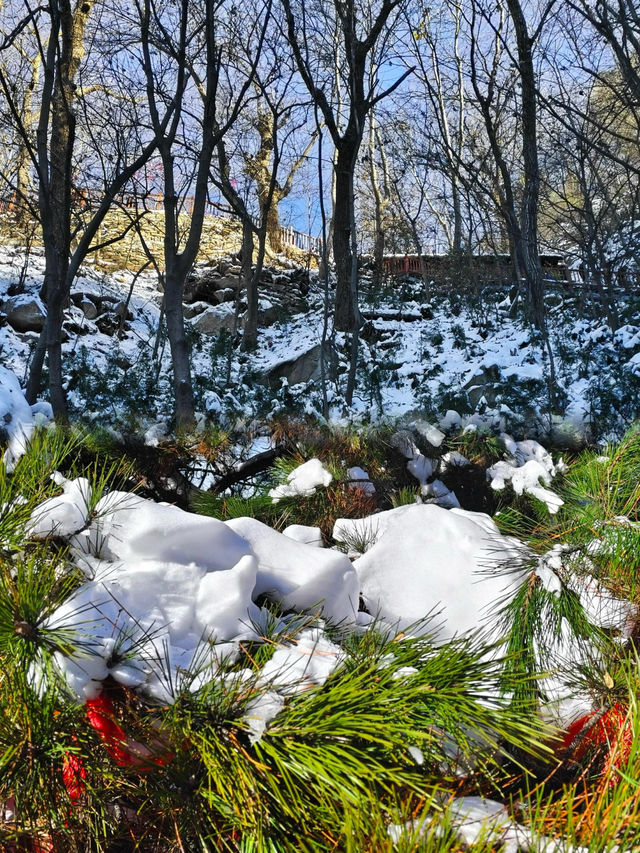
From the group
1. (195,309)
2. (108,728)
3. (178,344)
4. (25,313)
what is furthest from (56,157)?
(108,728)

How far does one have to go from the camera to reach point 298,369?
827cm

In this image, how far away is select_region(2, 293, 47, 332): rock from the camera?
884 centimetres

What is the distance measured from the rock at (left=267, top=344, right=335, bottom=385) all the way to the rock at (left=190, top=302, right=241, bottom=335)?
7.93ft

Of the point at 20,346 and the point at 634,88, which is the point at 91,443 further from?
the point at 20,346

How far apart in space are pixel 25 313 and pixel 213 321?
303 centimetres

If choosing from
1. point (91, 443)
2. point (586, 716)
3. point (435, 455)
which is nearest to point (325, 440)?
point (435, 455)

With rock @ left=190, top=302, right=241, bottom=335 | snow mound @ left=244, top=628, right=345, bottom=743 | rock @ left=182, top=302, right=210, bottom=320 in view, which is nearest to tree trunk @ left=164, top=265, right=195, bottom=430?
snow mound @ left=244, top=628, right=345, bottom=743

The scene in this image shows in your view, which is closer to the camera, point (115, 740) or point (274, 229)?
point (115, 740)

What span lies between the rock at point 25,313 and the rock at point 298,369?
11.9 ft

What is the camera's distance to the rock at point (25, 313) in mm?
8844

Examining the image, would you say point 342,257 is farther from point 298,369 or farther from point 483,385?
point 483,385

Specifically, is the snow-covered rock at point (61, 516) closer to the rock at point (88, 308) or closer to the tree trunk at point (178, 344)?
the tree trunk at point (178, 344)

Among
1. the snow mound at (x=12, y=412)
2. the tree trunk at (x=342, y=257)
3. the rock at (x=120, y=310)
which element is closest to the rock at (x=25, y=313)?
the rock at (x=120, y=310)

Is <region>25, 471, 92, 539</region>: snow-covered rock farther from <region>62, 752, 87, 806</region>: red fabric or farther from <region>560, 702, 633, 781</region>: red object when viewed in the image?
<region>560, 702, 633, 781</region>: red object
